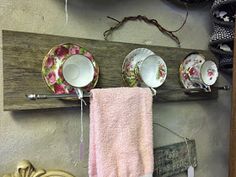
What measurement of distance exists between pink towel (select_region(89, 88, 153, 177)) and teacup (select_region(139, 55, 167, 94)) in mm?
89

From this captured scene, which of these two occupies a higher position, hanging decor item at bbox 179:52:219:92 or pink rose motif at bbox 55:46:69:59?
pink rose motif at bbox 55:46:69:59

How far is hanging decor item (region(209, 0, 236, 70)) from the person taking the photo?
100 centimetres

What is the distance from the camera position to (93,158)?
738 millimetres

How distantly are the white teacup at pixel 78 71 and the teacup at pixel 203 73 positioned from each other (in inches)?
17.2

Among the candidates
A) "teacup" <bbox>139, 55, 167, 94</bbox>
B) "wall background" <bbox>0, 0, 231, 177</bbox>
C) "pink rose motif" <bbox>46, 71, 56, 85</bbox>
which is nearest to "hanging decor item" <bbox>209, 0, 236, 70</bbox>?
"wall background" <bbox>0, 0, 231, 177</bbox>

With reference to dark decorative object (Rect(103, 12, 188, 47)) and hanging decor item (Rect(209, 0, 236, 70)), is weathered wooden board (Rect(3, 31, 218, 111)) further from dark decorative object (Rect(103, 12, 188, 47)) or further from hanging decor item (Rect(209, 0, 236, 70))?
hanging decor item (Rect(209, 0, 236, 70))

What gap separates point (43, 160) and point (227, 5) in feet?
2.83

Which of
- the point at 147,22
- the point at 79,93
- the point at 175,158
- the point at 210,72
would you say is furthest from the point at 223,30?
the point at 79,93

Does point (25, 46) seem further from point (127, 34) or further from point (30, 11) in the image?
point (127, 34)

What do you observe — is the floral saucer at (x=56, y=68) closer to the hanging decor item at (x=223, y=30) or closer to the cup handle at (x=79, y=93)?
the cup handle at (x=79, y=93)

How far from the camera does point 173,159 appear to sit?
1.02 meters

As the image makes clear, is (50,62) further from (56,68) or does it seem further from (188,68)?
(188,68)

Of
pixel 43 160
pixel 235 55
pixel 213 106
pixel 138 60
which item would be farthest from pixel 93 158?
pixel 213 106

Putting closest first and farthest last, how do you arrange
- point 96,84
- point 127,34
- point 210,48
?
1. point 96,84
2. point 127,34
3. point 210,48
